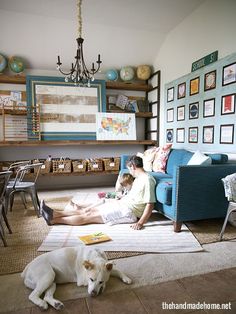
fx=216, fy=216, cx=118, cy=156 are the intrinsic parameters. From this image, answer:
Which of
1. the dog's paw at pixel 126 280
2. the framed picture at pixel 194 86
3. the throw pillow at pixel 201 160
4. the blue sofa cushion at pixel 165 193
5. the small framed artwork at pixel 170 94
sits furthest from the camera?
the small framed artwork at pixel 170 94

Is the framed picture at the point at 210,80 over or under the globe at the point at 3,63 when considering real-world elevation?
under

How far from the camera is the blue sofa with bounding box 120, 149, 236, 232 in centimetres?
223

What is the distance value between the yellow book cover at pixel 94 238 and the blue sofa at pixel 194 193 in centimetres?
76

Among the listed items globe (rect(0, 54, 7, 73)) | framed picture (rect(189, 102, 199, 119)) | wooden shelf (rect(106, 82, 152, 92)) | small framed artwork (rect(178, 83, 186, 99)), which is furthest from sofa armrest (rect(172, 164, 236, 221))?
globe (rect(0, 54, 7, 73))

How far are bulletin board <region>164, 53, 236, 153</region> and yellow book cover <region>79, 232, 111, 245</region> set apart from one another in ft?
6.41

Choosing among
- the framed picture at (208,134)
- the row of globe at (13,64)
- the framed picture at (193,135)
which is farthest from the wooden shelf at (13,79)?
the framed picture at (208,134)

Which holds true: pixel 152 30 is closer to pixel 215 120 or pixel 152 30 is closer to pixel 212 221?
pixel 215 120

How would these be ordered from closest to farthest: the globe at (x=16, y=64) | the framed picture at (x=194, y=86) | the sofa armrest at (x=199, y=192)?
the sofa armrest at (x=199, y=192)
the framed picture at (x=194, y=86)
the globe at (x=16, y=64)

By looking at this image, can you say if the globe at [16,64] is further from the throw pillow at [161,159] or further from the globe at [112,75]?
the throw pillow at [161,159]

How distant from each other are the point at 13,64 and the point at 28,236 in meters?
3.14

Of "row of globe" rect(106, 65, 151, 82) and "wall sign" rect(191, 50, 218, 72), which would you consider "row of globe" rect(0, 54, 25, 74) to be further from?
"wall sign" rect(191, 50, 218, 72)

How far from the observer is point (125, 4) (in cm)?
317

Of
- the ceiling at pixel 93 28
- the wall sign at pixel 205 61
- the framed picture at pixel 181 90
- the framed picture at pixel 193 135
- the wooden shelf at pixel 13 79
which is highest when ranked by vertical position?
the ceiling at pixel 93 28

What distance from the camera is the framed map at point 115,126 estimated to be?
14.3 feet
